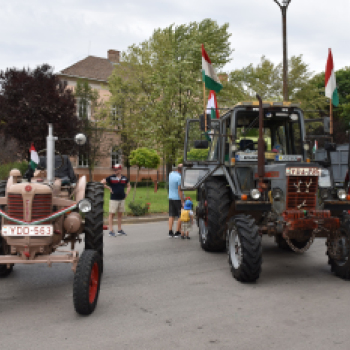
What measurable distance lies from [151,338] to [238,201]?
339 cm

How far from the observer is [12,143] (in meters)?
25.1

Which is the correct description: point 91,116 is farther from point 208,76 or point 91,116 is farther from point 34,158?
point 34,158

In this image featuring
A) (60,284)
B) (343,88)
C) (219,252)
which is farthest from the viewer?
(343,88)

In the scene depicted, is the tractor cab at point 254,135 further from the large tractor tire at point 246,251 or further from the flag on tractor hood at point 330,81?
the flag on tractor hood at point 330,81

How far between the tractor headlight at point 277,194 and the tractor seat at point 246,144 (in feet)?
4.91

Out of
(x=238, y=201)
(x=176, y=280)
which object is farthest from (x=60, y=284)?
(x=238, y=201)

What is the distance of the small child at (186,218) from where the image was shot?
10.4 metres

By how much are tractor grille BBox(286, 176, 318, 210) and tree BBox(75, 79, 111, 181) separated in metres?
31.1

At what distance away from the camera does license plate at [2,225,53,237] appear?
523 centimetres

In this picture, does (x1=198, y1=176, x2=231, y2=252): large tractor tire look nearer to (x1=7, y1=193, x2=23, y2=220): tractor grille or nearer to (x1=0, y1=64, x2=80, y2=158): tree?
(x1=7, y1=193, x2=23, y2=220): tractor grille

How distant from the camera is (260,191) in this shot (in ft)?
23.6

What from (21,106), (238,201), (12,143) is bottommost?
(238,201)

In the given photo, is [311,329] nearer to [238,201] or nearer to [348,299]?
[348,299]

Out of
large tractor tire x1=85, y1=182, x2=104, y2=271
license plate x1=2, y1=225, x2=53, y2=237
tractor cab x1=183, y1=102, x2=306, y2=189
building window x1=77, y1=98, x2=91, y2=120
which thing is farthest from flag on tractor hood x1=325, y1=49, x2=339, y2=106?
building window x1=77, y1=98, x2=91, y2=120
